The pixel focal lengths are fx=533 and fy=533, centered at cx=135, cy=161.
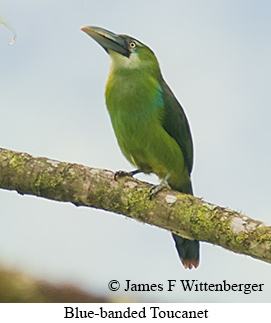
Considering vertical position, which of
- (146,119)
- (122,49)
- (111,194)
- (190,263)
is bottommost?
(190,263)

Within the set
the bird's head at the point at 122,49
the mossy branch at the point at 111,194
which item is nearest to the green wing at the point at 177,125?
the bird's head at the point at 122,49

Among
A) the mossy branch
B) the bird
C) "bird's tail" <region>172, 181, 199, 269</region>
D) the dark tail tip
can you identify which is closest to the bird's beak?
the bird

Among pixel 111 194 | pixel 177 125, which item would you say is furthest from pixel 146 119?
pixel 111 194

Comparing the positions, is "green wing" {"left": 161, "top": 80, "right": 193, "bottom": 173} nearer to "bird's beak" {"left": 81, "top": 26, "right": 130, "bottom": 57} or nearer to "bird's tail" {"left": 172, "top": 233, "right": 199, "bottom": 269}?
"bird's beak" {"left": 81, "top": 26, "right": 130, "bottom": 57}

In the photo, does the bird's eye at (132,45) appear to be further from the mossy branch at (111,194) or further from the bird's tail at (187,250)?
the bird's tail at (187,250)

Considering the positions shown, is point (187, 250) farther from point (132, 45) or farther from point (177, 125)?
point (132, 45)
